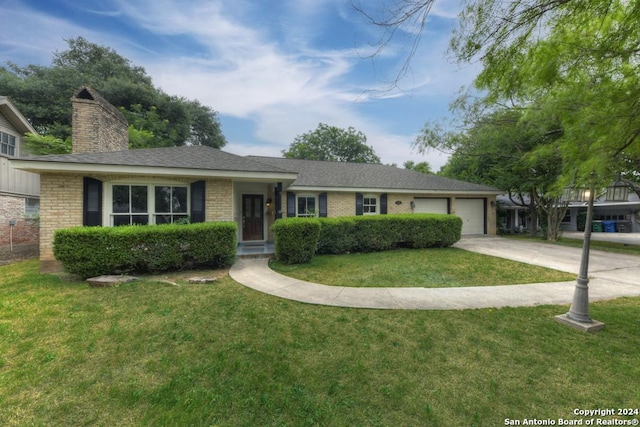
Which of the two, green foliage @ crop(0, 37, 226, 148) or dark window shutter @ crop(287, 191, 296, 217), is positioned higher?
green foliage @ crop(0, 37, 226, 148)

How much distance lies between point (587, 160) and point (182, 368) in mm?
6335

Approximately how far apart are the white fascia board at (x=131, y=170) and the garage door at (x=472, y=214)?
39.3ft

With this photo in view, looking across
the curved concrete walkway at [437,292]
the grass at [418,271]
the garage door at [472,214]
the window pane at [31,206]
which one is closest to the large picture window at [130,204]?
the curved concrete walkway at [437,292]

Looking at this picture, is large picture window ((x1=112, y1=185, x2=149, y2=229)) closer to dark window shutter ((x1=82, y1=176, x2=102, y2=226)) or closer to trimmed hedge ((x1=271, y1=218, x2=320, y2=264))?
dark window shutter ((x1=82, y1=176, x2=102, y2=226))

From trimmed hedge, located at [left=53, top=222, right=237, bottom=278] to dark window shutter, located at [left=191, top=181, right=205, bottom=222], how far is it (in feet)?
3.92

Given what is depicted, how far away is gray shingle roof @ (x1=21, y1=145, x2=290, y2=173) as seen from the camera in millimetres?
6766

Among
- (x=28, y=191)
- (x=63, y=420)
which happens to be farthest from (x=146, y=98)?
(x=63, y=420)

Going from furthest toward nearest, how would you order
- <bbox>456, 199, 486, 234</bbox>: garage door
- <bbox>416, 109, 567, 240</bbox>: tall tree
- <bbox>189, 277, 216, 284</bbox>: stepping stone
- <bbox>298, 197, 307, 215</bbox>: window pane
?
1. <bbox>456, 199, 486, 234</bbox>: garage door
2. <bbox>416, 109, 567, 240</bbox>: tall tree
3. <bbox>298, 197, 307, 215</bbox>: window pane
4. <bbox>189, 277, 216, 284</bbox>: stepping stone

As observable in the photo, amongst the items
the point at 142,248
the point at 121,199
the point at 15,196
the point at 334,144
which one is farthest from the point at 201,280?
the point at 334,144

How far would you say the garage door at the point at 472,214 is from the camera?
14.8m

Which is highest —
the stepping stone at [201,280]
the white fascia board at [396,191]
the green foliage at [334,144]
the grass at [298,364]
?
the green foliage at [334,144]

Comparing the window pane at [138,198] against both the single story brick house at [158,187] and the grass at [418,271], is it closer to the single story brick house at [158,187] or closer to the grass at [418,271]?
the single story brick house at [158,187]

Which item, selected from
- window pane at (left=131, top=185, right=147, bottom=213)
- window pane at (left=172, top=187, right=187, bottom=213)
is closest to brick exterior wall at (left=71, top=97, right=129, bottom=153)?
window pane at (left=131, top=185, right=147, bottom=213)

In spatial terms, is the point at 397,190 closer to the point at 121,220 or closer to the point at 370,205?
the point at 370,205
